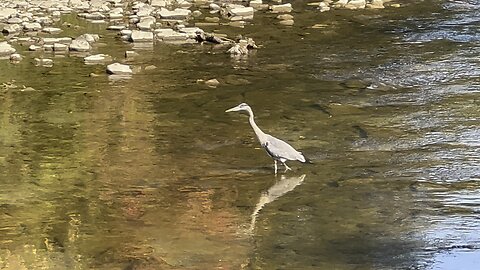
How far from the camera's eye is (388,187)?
8.37 meters

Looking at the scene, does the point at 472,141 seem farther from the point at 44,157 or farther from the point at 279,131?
the point at 44,157

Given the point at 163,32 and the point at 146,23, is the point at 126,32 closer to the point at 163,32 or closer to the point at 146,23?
the point at 163,32

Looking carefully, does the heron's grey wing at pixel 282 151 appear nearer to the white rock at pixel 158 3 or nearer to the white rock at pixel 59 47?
the white rock at pixel 59 47

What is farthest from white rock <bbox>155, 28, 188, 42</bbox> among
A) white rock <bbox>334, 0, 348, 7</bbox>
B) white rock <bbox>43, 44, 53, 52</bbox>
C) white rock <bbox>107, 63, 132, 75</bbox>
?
white rock <bbox>334, 0, 348, 7</bbox>

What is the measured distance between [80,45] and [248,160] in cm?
616

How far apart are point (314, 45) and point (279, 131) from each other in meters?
4.85

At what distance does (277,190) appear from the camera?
8.39m

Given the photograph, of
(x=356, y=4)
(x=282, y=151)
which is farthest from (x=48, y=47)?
(x=282, y=151)

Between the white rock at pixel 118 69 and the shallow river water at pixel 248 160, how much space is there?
0.33 metres

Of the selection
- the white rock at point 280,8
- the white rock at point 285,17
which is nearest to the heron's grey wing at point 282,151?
the white rock at point 285,17

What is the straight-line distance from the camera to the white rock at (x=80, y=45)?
14633mm

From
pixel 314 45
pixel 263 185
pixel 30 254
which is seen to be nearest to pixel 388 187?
pixel 263 185

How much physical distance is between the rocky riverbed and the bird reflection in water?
5132mm

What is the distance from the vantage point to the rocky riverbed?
572 inches
